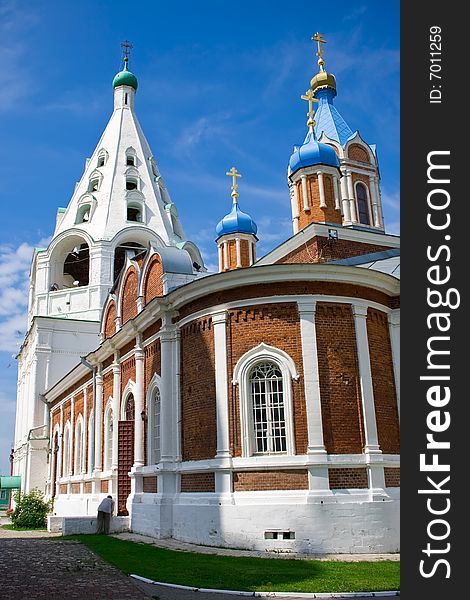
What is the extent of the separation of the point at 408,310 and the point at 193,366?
8930 mm

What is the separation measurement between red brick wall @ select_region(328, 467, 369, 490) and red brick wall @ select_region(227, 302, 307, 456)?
127cm

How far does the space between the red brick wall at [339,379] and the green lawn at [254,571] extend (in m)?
2.66

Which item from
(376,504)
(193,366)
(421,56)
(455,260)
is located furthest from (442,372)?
(193,366)

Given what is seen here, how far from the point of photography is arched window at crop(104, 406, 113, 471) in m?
19.0

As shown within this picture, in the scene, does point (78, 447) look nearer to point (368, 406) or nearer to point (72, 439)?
point (72, 439)

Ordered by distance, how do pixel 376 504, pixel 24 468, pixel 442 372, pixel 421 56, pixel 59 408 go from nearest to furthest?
pixel 442 372 → pixel 421 56 → pixel 376 504 → pixel 59 408 → pixel 24 468

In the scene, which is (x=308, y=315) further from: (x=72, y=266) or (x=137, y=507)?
(x=72, y=266)

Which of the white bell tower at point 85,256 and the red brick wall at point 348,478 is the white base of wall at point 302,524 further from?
the white bell tower at point 85,256

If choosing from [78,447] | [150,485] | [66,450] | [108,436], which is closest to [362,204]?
[108,436]

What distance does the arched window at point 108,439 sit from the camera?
62.2ft

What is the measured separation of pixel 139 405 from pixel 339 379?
5.64 meters

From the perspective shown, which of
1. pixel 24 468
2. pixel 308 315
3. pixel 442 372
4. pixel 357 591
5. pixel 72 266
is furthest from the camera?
pixel 72 266

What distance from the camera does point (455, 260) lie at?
528 cm

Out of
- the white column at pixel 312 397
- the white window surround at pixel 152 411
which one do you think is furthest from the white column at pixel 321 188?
the white window surround at pixel 152 411
